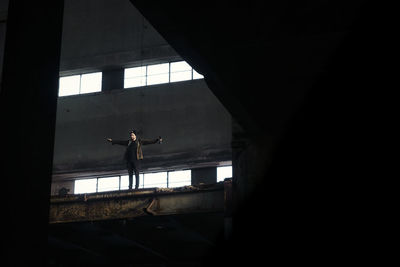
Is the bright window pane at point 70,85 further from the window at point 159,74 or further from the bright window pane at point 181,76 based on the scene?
the bright window pane at point 181,76

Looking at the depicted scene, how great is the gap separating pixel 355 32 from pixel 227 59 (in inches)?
62.2

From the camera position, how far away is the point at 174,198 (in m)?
19.1

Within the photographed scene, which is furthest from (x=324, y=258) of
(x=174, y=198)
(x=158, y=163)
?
(x=158, y=163)

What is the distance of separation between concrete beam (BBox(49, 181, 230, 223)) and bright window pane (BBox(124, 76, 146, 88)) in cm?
806

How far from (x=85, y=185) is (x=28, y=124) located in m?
23.7

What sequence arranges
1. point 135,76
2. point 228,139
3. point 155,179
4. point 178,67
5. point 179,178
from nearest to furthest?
point 228,139, point 179,178, point 155,179, point 178,67, point 135,76

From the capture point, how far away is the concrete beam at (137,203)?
59.9 feet

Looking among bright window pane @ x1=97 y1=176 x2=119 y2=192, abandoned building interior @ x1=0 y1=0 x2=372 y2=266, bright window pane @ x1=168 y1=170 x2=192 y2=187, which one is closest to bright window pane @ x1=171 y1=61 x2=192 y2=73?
abandoned building interior @ x1=0 y1=0 x2=372 y2=266

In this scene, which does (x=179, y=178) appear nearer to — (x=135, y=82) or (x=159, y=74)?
(x=159, y=74)

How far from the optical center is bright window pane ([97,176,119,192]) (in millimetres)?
26656

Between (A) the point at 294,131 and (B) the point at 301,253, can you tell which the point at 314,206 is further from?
(A) the point at 294,131

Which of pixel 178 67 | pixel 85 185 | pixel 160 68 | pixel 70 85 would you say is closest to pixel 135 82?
pixel 160 68

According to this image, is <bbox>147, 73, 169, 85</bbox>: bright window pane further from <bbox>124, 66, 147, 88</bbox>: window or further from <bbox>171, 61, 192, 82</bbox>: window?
<bbox>124, 66, 147, 88</bbox>: window

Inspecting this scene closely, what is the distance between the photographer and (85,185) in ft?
89.4
